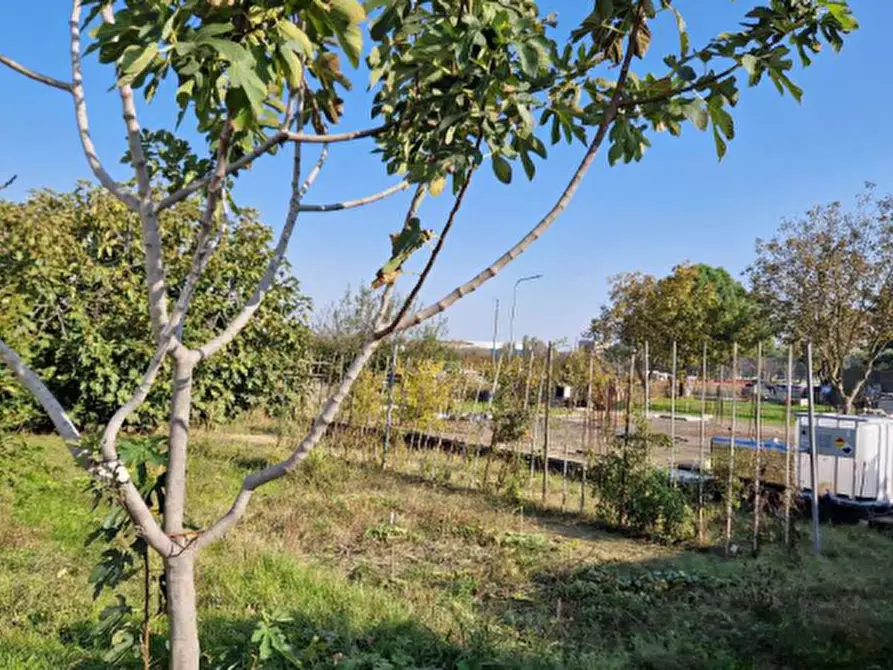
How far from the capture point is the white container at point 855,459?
7637mm

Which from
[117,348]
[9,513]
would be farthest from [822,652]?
[117,348]

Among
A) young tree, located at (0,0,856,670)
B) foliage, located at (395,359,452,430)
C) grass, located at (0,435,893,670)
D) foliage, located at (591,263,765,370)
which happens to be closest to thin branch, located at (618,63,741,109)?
young tree, located at (0,0,856,670)

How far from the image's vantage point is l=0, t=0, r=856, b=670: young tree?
1443mm

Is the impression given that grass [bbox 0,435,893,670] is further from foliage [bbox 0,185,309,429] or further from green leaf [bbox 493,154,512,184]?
foliage [bbox 0,185,309,429]

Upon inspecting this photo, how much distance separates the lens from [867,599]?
496 centimetres

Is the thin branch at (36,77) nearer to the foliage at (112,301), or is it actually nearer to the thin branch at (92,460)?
the thin branch at (92,460)

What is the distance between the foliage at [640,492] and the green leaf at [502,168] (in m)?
6.00

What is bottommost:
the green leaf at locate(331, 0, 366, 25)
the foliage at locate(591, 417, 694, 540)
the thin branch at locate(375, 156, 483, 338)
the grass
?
the grass

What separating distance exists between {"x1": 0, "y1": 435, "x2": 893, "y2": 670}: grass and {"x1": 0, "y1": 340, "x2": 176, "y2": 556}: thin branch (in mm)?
1094

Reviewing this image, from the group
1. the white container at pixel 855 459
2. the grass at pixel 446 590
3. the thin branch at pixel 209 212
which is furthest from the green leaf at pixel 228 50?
the white container at pixel 855 459

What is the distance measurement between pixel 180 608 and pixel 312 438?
2.16ft

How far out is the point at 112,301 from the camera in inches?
396

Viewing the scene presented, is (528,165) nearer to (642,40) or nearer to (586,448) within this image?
(642,40)

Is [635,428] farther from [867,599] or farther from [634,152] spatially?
[634,152]
